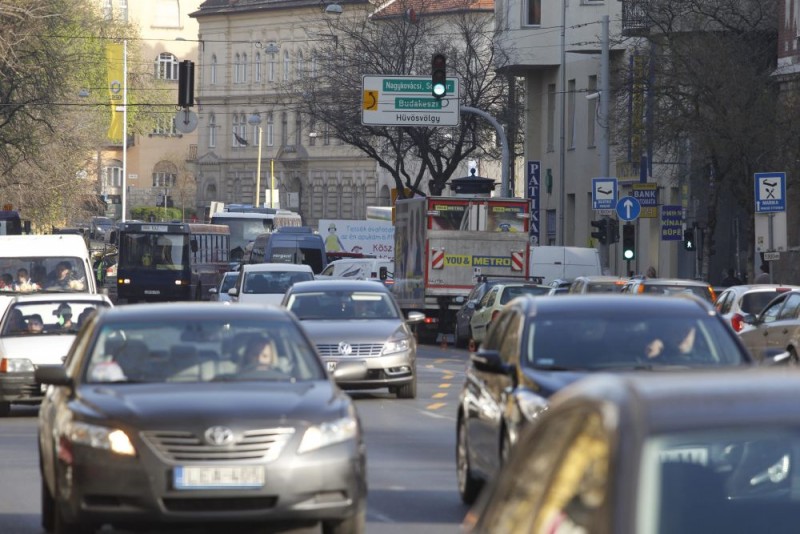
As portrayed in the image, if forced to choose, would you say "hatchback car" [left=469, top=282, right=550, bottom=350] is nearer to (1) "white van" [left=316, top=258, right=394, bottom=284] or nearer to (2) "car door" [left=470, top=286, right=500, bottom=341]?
(2) "car door" [left=470, top=286, right=500, bottom=341]

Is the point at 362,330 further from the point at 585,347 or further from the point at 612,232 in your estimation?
the point at 612,232

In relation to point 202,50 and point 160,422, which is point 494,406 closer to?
point 160,422

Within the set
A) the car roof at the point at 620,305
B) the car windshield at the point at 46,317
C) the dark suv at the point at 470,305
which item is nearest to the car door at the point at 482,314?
the dark suv at the point at 470,305

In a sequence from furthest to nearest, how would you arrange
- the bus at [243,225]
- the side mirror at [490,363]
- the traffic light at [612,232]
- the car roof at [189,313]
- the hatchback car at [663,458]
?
the bus at [243,225] < the traffic light at [612,232] < the car roof at [189,313] < the side mirror at [490,363] < the hatchback car at [663,458]

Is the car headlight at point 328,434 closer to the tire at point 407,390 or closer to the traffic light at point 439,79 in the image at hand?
the tire at point 407,390

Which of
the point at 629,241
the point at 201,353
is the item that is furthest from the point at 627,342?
the point at 629,241

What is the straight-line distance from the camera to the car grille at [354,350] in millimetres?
21250

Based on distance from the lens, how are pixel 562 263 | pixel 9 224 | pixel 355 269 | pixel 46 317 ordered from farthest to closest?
pixel 9 224 → pixel 355 269 → pixel 562 263 → pixel 46 317

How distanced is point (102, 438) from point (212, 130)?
12618 cm

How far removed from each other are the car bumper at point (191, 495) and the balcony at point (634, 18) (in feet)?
117

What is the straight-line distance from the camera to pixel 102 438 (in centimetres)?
954

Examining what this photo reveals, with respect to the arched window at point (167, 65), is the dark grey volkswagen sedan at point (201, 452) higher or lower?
lower

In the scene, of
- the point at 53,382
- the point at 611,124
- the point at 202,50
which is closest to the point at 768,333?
the point at 53,382

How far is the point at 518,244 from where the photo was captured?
135ft
